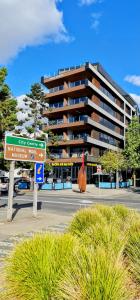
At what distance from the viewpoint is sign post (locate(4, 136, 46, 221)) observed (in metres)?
13.7

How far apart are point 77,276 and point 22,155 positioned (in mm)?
11199

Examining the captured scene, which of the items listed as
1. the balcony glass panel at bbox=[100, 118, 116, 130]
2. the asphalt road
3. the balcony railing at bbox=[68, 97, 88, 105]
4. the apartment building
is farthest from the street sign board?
the balcony glass panel at bbox=[100, 118, 116, 130]

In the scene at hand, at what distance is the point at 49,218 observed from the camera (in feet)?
48.2

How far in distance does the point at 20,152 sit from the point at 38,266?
34.6 feet

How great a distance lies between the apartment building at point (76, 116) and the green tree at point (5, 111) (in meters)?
28.4

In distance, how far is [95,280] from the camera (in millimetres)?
3553

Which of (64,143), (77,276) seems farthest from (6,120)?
(64,143)

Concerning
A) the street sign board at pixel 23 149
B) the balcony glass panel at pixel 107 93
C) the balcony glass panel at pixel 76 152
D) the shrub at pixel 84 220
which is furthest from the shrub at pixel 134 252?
the balcony glass panel at pixel 107 93

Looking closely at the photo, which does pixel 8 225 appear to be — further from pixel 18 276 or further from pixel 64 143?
pixel 64 143

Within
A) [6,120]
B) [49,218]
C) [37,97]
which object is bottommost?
[49,218]

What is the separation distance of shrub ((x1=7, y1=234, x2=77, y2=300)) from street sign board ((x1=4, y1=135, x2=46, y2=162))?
9254 mm

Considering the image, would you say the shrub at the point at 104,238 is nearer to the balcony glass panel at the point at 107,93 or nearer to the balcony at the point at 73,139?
the balcony at the point at 73,139

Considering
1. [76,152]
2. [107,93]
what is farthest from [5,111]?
[107,93]

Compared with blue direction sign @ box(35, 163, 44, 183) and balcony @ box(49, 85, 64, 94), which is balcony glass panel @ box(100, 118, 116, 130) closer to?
balcony @ box(49, 85, 64, 94)
